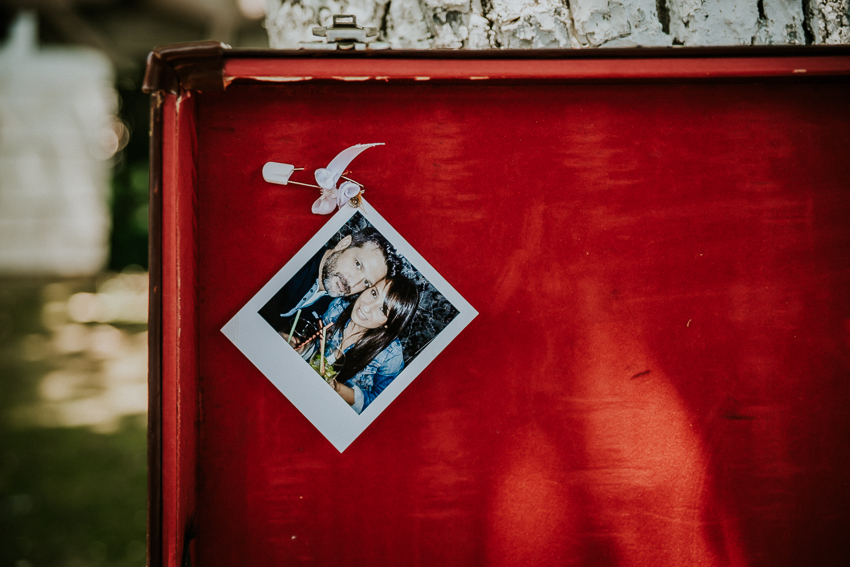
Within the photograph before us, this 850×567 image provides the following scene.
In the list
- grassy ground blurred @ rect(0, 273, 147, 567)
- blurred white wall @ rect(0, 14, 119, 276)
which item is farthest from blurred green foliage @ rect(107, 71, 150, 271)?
grassy ground blurred @ rect(0, 273, 147, 567)

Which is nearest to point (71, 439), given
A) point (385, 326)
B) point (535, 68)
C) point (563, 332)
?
point (385, 326)

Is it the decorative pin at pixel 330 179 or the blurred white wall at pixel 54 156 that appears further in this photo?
the blurred white wall at pixel 54 156

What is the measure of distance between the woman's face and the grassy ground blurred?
1.47 m

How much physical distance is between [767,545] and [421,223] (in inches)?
26.4

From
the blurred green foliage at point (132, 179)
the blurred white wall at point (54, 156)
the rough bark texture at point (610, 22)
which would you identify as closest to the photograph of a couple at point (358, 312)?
the rough bark texture at point (610, 22)

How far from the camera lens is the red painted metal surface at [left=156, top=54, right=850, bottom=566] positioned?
646 mm

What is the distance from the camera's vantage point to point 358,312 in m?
0.65

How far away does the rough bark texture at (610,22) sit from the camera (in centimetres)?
76

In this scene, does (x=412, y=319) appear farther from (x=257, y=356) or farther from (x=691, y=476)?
(x=691, y=476)

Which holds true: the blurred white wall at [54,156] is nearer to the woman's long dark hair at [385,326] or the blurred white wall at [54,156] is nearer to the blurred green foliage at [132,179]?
the blurred green foliage at [132,179]

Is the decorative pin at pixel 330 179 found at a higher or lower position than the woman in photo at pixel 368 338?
higher

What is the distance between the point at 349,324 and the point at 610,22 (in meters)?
0.63

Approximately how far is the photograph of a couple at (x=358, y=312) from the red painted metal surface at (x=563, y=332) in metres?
0.04

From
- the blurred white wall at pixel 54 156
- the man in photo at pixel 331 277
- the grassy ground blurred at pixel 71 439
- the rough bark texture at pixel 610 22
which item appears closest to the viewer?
the man in photo at pixel 331 277
